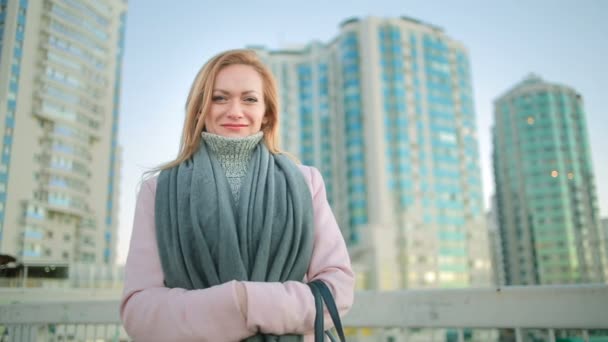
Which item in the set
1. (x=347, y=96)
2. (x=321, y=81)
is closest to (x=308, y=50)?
(x=321, y=81)

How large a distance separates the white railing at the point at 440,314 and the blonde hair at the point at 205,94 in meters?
0.91

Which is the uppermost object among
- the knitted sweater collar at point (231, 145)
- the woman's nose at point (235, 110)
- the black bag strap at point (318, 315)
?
the woman's nose at point (235, 110)

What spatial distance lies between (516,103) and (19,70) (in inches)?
2284

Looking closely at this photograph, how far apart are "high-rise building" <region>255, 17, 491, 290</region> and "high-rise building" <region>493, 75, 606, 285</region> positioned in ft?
47.1

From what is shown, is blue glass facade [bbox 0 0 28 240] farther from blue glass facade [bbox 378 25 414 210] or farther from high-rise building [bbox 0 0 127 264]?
blue glass facade [bbox 378 25 414 210]

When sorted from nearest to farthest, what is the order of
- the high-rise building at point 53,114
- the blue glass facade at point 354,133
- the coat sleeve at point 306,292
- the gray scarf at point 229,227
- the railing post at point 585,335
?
the coat sleeve at point 306,292, the gray scarf at point 229,227, the railing post at point 585,335, the high-rise building at point 53,114, the blue glass facade at point 354,133

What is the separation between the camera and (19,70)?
9.89ft

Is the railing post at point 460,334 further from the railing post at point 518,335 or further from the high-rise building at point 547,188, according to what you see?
the high-rise building at point 547,188

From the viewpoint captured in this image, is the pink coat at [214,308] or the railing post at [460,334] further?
the railing post at [460,334]

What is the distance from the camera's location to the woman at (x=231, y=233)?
1.00 metres

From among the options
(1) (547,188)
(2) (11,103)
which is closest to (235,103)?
(2) (11,103)

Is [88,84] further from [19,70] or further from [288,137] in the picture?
[288,137]

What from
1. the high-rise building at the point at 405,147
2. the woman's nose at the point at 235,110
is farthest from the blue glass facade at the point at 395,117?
the woman's nose at the point at 235,110

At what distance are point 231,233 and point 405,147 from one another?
126 ft
